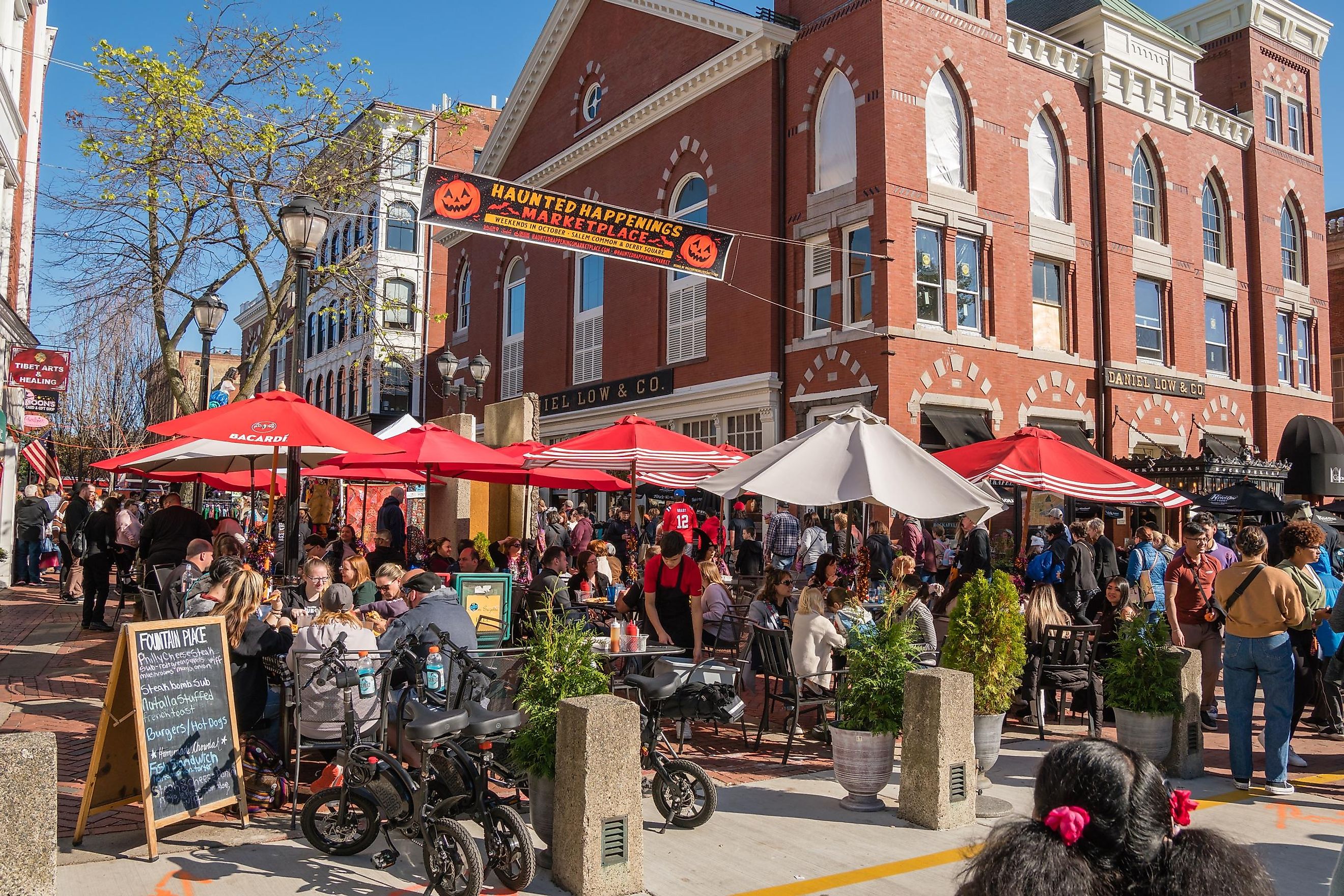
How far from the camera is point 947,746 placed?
6.07m

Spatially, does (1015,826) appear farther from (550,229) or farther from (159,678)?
(550,229)

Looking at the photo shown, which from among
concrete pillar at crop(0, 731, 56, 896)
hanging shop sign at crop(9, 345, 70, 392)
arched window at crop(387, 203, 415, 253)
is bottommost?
concrete pillar at crop(0, 731, 56, 896)

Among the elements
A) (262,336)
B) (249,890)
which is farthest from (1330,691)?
(262,336)

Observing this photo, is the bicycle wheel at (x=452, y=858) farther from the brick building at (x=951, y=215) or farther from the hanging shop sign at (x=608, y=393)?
the hanging shop sign at (x=608, y=393)

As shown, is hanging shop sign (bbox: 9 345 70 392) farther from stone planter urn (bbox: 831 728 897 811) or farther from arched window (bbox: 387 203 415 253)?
arched window (bbox: 387 203 415 253)

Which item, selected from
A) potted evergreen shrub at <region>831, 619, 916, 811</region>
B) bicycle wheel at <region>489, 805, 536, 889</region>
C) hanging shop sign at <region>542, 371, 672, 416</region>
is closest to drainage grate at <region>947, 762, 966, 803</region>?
potted evergreen shrub at <region>831, 619, 916, 811</region>

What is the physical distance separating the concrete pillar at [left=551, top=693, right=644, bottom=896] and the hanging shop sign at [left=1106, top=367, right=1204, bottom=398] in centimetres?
1975

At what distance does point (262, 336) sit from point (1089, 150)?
1825 centimetres

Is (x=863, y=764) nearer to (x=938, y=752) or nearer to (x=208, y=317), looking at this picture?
(x=938, y=752)

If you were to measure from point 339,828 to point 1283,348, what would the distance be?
1130 inches

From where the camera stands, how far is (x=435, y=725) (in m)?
4.67

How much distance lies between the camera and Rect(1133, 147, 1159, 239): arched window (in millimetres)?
23297

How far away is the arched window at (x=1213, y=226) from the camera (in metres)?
25.0

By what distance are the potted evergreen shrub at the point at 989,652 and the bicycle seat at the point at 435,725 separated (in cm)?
364
